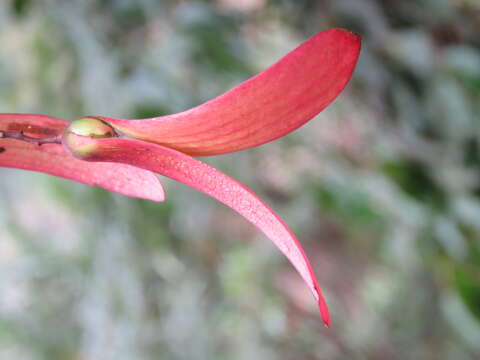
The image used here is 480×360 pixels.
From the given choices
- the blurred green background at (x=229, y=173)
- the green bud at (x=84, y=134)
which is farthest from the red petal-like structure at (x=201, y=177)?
the blurred green background at (x=229, y=173)

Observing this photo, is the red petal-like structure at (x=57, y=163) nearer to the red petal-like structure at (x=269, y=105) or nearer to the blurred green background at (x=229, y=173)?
the red petal-like structure at (x=269, y=105)

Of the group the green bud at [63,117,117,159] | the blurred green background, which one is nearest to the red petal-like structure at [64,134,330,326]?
the green bud at [63,117,117,159]

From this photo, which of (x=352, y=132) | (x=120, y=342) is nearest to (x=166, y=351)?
(x=120, y=342)

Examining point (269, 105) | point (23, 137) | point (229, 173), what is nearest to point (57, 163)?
point (23, 137)

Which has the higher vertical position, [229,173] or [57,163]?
[57,163]

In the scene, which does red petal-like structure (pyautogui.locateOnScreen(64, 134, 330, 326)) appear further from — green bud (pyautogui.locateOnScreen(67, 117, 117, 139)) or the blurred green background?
the blurred green background

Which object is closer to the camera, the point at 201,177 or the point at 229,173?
the point at 201,177

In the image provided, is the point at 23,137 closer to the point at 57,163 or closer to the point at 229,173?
the point at 57,163
